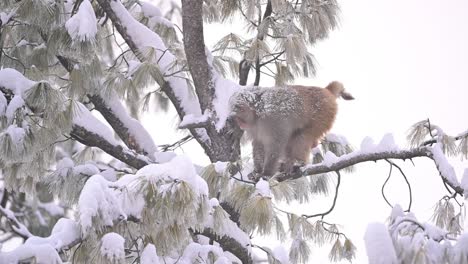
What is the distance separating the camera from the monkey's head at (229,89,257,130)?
3947 mm

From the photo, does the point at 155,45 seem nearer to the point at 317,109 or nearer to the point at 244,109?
the point at 244,109

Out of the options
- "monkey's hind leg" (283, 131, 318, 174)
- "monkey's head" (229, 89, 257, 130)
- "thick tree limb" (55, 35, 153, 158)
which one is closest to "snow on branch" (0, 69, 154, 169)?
"thick tree limb" (55, 35, 153, 158)

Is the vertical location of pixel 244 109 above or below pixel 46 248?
above

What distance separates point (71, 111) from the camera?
11.5 ft

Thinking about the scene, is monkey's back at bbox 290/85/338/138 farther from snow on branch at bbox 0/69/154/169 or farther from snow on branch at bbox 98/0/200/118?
snow on branch at bbox 0/69/154/169

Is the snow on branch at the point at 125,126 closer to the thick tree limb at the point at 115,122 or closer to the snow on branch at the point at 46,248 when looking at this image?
A: the thick tree limb at the point at 115,122

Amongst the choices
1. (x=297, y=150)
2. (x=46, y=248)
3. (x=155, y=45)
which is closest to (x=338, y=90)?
(x=297, y=150)

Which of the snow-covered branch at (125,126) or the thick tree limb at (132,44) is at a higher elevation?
the thick tree limb at (132,44)

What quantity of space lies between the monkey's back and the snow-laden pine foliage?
234 mm

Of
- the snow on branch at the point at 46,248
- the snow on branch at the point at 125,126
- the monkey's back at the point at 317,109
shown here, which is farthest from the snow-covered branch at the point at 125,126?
the snow on branch at the point at 46,248

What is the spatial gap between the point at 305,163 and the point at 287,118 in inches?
12.2

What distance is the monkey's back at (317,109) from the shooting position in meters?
4.17

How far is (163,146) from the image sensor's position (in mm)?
4363

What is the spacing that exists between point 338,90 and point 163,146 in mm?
1128
